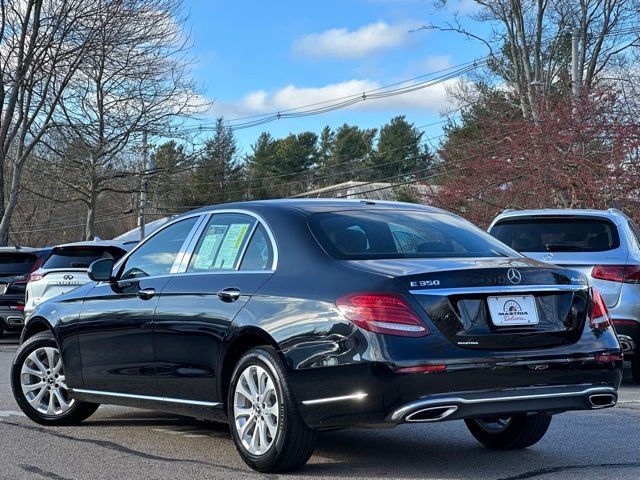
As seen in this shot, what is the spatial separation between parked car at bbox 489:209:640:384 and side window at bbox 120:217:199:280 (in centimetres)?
456

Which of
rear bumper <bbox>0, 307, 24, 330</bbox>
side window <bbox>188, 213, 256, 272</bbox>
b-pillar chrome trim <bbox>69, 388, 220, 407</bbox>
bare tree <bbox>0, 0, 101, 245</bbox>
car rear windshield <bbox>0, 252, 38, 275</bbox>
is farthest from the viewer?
bare tree <bbox>0, 0, 101, 245</bbox>

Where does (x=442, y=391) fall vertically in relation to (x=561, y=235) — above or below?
below

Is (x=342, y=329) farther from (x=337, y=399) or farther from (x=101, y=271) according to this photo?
(x=101, y=271)

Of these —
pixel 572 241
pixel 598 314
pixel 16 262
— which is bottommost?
pixel 598 314

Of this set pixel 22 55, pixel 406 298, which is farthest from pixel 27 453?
→ pixel 22 55

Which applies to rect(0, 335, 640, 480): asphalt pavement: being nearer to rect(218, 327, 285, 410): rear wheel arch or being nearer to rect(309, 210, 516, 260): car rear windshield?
rect(218, 327, 285, 410): rear wheel arch

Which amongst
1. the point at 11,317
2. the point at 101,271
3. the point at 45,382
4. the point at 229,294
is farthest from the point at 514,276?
the point at 11,317

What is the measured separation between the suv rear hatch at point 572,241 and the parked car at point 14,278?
846 cm

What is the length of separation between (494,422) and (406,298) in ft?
6.17

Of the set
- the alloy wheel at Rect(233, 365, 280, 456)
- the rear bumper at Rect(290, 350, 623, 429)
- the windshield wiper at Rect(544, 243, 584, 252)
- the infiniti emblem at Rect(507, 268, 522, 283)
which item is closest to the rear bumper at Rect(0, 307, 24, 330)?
the windshield wiper at Rect(544, 243, 584, 252)

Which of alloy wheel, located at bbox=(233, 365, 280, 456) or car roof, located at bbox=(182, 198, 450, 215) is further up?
car roof, located at bbox=(182, 198, 450, 215)

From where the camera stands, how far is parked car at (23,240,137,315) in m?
14.4

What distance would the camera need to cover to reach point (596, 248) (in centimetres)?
1043

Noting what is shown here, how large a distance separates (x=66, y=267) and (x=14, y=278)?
2.65 m
